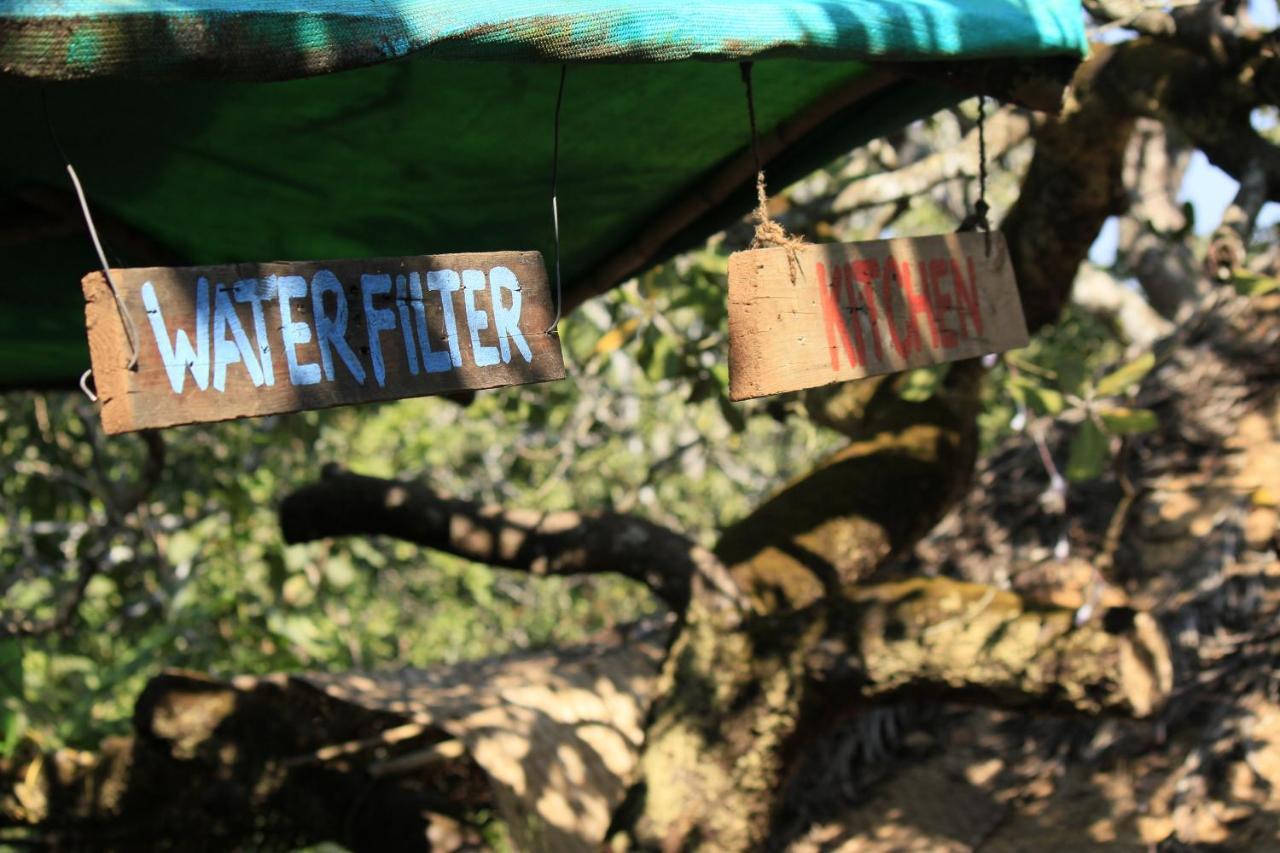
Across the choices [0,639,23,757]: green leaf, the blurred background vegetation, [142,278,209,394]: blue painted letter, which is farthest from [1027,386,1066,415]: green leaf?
[0,639,23,757]: green leaf

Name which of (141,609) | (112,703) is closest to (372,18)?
(112,703)

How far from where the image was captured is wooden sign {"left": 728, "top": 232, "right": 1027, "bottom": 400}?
1674 mm

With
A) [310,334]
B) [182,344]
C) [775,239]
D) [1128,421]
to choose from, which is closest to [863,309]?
[775,239]

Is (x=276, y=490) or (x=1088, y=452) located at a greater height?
(x=276, y=490)

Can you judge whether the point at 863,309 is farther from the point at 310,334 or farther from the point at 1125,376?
the point at 1125,376

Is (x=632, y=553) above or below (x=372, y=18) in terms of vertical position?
below

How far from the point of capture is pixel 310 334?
→ 4.72ft

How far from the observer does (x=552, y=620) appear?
11.3m

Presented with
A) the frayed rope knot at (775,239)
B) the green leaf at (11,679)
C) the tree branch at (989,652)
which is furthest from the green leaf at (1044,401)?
the green leaf at (11,679)

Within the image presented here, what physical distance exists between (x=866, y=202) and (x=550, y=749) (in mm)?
2036

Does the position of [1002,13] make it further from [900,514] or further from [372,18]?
[900,514]

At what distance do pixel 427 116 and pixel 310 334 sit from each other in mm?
823

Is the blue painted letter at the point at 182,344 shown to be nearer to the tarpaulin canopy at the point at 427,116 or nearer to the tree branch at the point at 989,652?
the tarpaulin canopy at the point at 427,116

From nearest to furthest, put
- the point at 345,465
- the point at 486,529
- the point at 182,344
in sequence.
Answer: the point at 182,344 < the point at 486,529 < the point at 345,465
